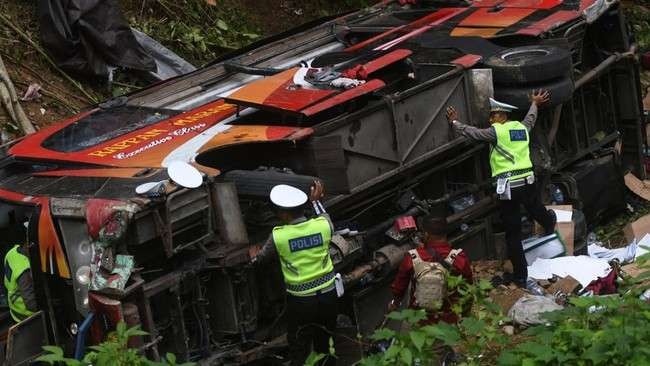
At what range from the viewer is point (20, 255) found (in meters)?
6.72

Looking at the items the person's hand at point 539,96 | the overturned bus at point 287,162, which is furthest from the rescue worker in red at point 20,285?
the person's hand at point 539,96

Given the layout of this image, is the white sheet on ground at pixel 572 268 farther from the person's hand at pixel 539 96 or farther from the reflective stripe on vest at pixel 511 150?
the person's hand at pixel 539 96

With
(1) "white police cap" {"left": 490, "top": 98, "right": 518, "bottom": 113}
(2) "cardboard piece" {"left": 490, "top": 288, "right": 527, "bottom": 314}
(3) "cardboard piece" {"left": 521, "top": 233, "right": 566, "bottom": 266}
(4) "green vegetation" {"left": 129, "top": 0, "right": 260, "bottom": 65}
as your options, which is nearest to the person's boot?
(3) "cardboard piece" {"left": 521, "top": 233, "right": 566, "bottom": 266}

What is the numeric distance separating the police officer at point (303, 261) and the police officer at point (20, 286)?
141 cm

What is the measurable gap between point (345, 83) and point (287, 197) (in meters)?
1.45

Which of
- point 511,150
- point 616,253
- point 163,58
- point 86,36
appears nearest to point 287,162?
point 511,150

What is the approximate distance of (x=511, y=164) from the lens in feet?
26.8

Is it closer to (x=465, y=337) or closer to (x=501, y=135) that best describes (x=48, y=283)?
(x=465, y=337)

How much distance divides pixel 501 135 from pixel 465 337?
10.6ft

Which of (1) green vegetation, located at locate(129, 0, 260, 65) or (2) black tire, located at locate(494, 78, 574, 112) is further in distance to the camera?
(1) green vegetation, located at locate(129, 0, 260, 65)

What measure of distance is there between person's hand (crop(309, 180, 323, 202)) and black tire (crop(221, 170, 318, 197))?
0.09 ft

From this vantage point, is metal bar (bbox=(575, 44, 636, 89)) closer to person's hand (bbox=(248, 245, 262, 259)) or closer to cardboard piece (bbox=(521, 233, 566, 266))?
cardboard piece (bbox=(521, 233, 566, 266))

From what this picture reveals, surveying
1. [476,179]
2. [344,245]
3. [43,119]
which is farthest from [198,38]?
[344,245]

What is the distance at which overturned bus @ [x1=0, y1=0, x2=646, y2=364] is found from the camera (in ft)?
21.0
